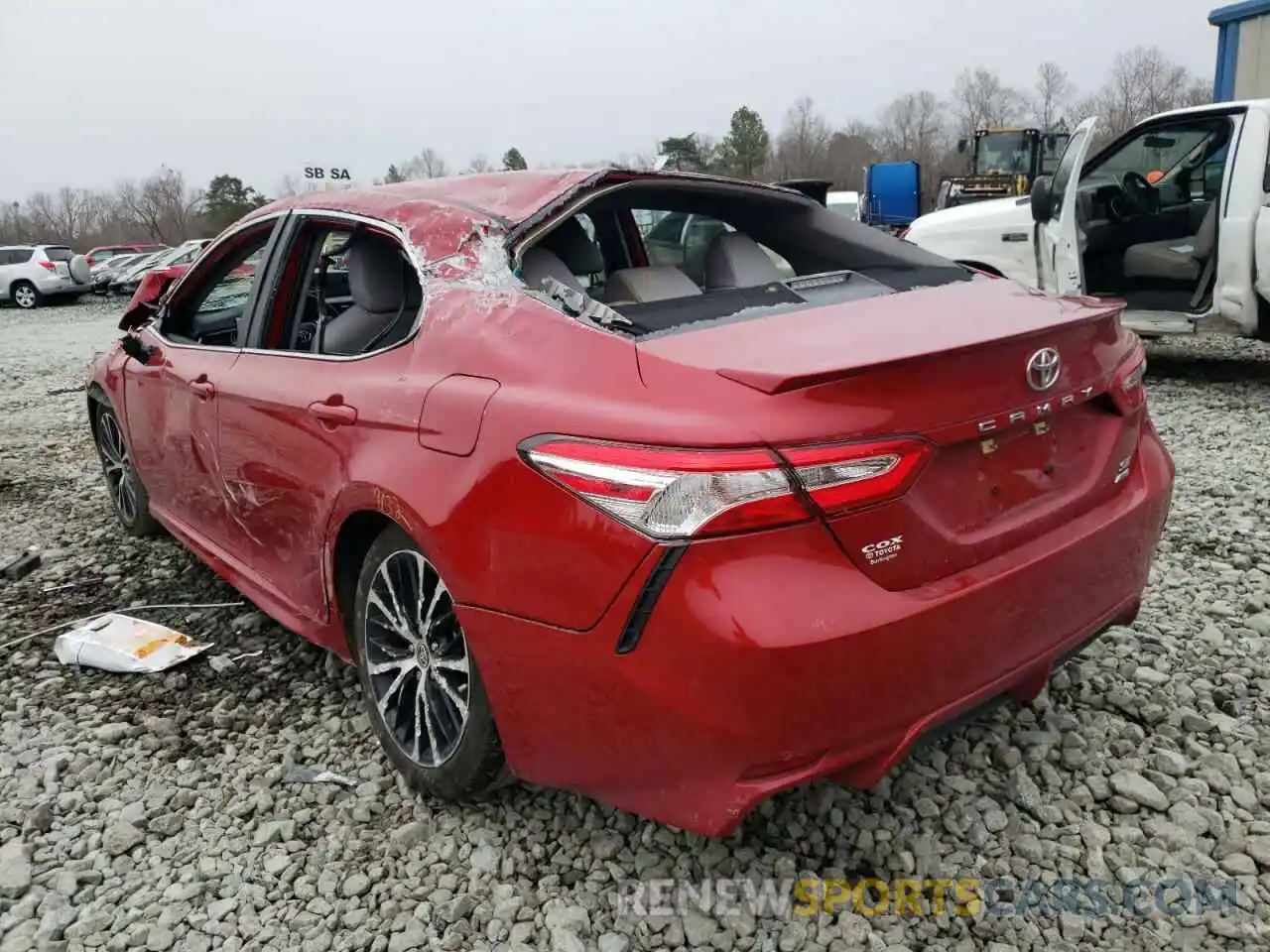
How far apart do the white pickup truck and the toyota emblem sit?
4677 millimetres

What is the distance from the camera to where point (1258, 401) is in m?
6.34

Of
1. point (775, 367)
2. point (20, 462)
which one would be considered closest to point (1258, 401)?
point (775, 367)

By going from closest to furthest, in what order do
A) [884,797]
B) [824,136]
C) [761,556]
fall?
[761,556], [884,797], [824,136]

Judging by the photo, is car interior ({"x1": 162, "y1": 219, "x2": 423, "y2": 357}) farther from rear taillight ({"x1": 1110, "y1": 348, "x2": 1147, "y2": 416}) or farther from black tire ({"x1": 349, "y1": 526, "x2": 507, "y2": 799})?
rear taillight ({"x1": 1110, "y1": 348, "x2": 1147, "y2": 416})

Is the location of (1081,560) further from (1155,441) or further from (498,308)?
(498,308)

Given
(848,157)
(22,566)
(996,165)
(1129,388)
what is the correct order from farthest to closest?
1. (848,157)
2. (996,165)
3. (22,566)
4. (1129,388)

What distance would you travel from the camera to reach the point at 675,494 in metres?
1.77

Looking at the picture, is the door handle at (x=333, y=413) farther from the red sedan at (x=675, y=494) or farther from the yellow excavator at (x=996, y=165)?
the yellow excavator at (x=996, y=165)

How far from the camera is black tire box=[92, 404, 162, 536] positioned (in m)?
4.57

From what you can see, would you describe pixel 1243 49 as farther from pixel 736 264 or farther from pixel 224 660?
pixel 224 660

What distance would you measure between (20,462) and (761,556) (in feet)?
22.1

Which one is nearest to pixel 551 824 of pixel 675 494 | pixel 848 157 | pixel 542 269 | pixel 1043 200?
pixel 675 494

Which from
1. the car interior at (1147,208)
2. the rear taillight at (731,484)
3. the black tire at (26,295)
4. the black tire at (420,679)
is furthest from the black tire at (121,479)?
the black tire at (26,295)

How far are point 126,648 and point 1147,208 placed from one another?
739 cm
